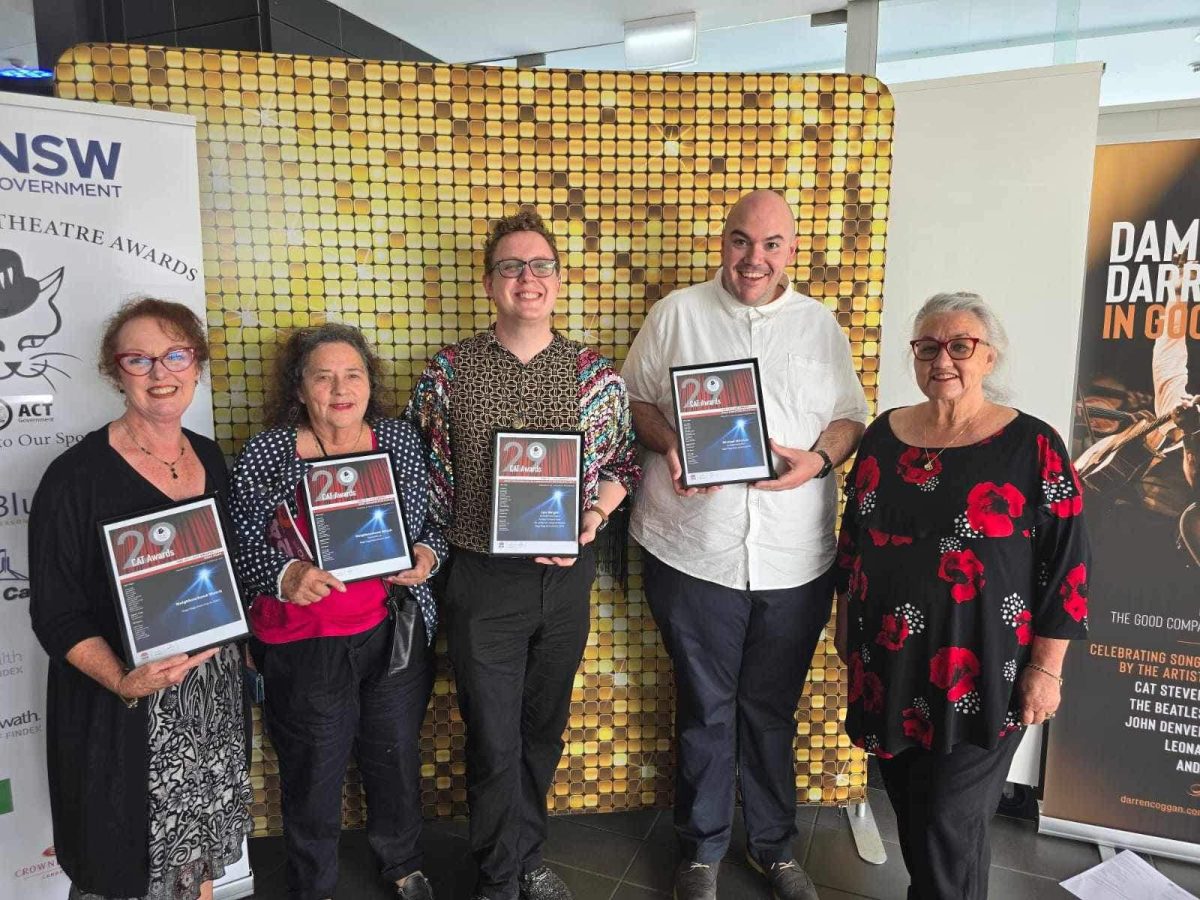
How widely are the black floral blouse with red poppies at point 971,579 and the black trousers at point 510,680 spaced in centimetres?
81

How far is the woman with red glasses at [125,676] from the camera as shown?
4.70ft

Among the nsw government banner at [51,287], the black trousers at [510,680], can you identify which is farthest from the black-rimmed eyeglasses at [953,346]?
the nsw government banner at [51,287]

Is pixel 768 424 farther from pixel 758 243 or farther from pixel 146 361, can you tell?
pixel 146 361

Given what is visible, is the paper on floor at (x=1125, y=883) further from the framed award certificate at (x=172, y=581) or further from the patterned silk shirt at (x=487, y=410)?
the framed award certificate at (x=172, y=581)

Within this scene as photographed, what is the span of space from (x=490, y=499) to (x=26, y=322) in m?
1.24

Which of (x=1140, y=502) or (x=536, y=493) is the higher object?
(x=536, y=493)

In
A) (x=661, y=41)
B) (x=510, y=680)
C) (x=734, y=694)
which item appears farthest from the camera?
(x=661, y=41)

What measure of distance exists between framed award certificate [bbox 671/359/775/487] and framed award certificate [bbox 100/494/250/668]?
3.62 ft

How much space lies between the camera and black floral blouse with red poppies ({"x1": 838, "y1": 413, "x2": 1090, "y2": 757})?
153 cm

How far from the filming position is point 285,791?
191 centimetres

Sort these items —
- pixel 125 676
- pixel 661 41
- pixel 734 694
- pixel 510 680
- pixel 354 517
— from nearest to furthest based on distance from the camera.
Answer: pixel 125 676 → pixel 354 517 → pixel 510 680 → pixel 734 694 → pixel 661 41

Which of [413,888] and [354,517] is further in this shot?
[413,888]

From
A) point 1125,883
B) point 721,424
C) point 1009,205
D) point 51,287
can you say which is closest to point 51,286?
point 51,287

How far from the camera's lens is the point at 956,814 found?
1607mm
